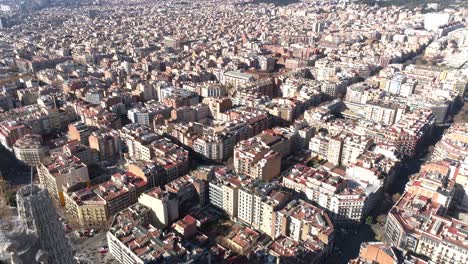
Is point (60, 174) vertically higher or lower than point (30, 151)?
higher

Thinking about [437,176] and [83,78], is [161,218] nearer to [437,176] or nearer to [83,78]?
[437,176]

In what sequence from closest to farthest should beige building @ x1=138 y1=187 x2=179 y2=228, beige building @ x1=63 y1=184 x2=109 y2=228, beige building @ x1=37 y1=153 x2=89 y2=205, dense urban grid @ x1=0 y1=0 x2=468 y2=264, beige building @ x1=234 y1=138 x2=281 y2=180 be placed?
dense urban grid @ x1=0 y1=0 x2=468 y2=264
beige building @ x1=138 y1=187 x2=179 y2=228
beige building @ x1=63 y1=184 x2=109 y2=228
beige building @ x1=37 y1=153 x2=89 y2=205
beige building @ x1=234 y1=138 x2=281 y2=180

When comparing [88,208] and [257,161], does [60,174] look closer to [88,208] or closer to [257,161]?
[88,208]

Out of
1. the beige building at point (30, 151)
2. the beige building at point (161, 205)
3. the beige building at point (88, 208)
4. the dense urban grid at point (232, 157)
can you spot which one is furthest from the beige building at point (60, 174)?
the beige building at point (161, 205)

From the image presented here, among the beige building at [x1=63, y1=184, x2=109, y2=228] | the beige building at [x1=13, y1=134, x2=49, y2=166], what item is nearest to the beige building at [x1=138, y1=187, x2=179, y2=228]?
the beige building at [x1=63, y1=184, x2=109, y2=228]

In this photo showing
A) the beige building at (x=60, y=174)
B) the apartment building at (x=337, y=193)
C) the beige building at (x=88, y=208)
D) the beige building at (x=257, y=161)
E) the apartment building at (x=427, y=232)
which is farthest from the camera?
the beige building at (x=257, y=161)

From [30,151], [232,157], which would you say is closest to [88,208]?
[30,151]

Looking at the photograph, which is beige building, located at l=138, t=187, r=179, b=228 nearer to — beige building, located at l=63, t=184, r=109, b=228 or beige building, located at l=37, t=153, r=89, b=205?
beige building, located at l=63, t=184, r=109, b=228

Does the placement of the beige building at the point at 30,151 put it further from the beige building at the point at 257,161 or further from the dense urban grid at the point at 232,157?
the beige building at the point at 257,161

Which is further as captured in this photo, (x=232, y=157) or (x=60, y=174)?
(x=232, y=157)
